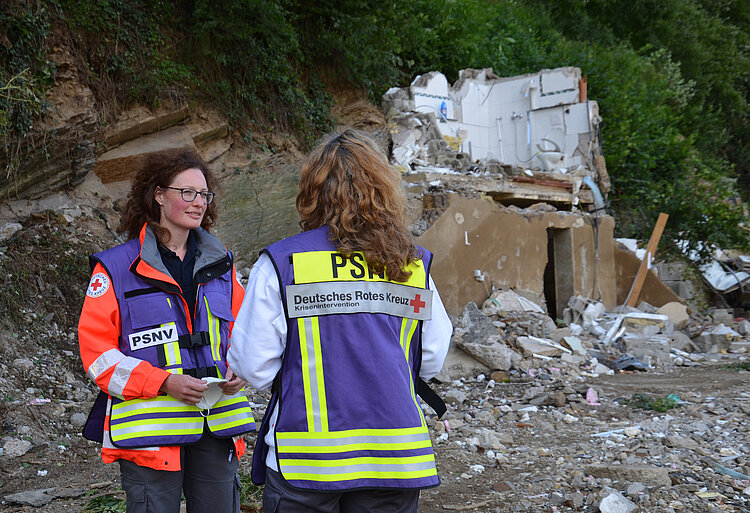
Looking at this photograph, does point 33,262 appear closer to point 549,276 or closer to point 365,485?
point 365,485

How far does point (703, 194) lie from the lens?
1462 cm

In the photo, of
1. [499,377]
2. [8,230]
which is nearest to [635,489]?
[499,377]

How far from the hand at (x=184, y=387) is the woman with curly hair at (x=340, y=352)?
47 centimetres

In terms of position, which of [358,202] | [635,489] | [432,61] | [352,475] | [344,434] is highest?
[432,61]

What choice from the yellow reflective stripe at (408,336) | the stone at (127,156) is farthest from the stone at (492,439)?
the stone at (127,156)

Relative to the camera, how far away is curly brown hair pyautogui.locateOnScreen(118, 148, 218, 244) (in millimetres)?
2598

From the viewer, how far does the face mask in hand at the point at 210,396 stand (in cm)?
229

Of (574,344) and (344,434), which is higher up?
(344,434)

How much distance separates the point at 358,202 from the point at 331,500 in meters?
0.83

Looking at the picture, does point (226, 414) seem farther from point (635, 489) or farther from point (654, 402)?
point (654, 402)

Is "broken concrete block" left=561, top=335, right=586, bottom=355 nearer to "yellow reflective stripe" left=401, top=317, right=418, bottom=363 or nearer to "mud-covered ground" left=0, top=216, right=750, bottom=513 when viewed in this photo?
"mud-covered ground" left=0, top=216, right=750, bottom=513

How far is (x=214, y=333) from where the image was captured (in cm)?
247

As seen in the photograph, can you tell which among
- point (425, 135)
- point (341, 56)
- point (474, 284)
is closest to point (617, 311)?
point (474, 284)

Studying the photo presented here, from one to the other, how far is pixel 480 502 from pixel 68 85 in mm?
6679
